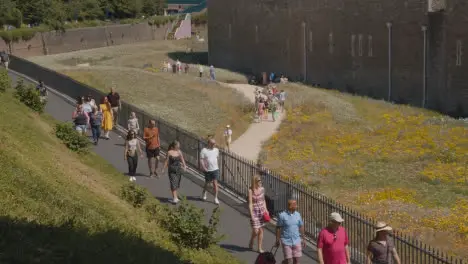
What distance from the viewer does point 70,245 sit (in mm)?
8938

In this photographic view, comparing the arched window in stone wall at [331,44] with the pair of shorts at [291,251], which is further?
the arched window in stone wall at [331,44]

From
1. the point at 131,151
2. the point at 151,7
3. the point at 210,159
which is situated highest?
the point at 151,7

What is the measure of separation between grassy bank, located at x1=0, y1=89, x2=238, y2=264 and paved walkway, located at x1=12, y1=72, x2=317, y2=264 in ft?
2.36

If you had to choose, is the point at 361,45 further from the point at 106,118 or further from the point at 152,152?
the point at 152,152

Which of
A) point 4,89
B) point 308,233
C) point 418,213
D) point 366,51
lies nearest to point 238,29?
point 366,51

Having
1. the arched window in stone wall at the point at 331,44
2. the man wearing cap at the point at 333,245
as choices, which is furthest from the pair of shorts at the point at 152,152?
the arched window in stone wall at the point at 331,44

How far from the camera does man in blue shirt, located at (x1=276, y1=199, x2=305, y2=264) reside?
1126cm

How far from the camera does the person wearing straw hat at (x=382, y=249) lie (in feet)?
32.6

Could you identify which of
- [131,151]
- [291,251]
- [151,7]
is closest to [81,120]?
[131,151]

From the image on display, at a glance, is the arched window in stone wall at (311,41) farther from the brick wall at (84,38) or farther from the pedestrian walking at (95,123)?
the pedestrian walking at (95,123)

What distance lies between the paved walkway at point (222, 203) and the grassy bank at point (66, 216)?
2.36ft

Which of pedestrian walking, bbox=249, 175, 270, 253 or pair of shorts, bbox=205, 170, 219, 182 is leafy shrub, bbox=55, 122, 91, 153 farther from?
pedestrian walking, bbox=249, 175, 270, 253

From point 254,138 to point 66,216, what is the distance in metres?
23.4

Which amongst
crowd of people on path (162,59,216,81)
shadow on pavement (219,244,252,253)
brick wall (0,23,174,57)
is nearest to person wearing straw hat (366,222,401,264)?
shadow on pavement (219,244,252,253)
